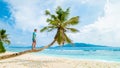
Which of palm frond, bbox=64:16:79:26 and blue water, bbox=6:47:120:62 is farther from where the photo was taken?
blue water, bbox=6:47:120:62

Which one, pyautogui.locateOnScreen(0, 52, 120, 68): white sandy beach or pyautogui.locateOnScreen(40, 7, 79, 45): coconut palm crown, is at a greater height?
pyautogui.locateOnScreen(40, 7, 79, 45): coconut palm crown

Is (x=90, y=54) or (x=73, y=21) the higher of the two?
(x=73, y=21)

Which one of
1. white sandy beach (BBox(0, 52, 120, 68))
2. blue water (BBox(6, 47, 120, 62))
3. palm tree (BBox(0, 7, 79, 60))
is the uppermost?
palm tree (BBox(0, 7, 79, 60))

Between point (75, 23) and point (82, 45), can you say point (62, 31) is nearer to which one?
point (75, 23)

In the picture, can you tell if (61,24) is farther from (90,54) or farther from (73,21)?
(90,54)

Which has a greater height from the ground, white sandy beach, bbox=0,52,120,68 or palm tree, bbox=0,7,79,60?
palm tree, bbox=0,7,79,60

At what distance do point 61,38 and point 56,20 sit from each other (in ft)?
9.36

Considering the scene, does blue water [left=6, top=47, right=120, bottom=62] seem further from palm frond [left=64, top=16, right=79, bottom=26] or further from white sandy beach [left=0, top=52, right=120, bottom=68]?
palm frond [left=64, top=16, right=79, bottom=26]

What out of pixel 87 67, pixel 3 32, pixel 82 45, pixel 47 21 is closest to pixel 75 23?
pixel 47 21

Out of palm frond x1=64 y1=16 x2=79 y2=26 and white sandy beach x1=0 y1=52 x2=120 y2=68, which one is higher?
palm frond x1=64 y1=16 x2=79 y2=26

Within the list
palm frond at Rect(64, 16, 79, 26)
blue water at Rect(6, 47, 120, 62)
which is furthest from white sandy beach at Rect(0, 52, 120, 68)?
palm frond at Rect(64, 16, 79, 26)

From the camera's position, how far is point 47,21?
21.3 m

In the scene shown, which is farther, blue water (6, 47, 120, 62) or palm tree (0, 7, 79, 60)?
blue water (6, 47, 120, 62)

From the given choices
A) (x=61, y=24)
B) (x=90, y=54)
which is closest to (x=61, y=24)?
(x=61, y=24)
